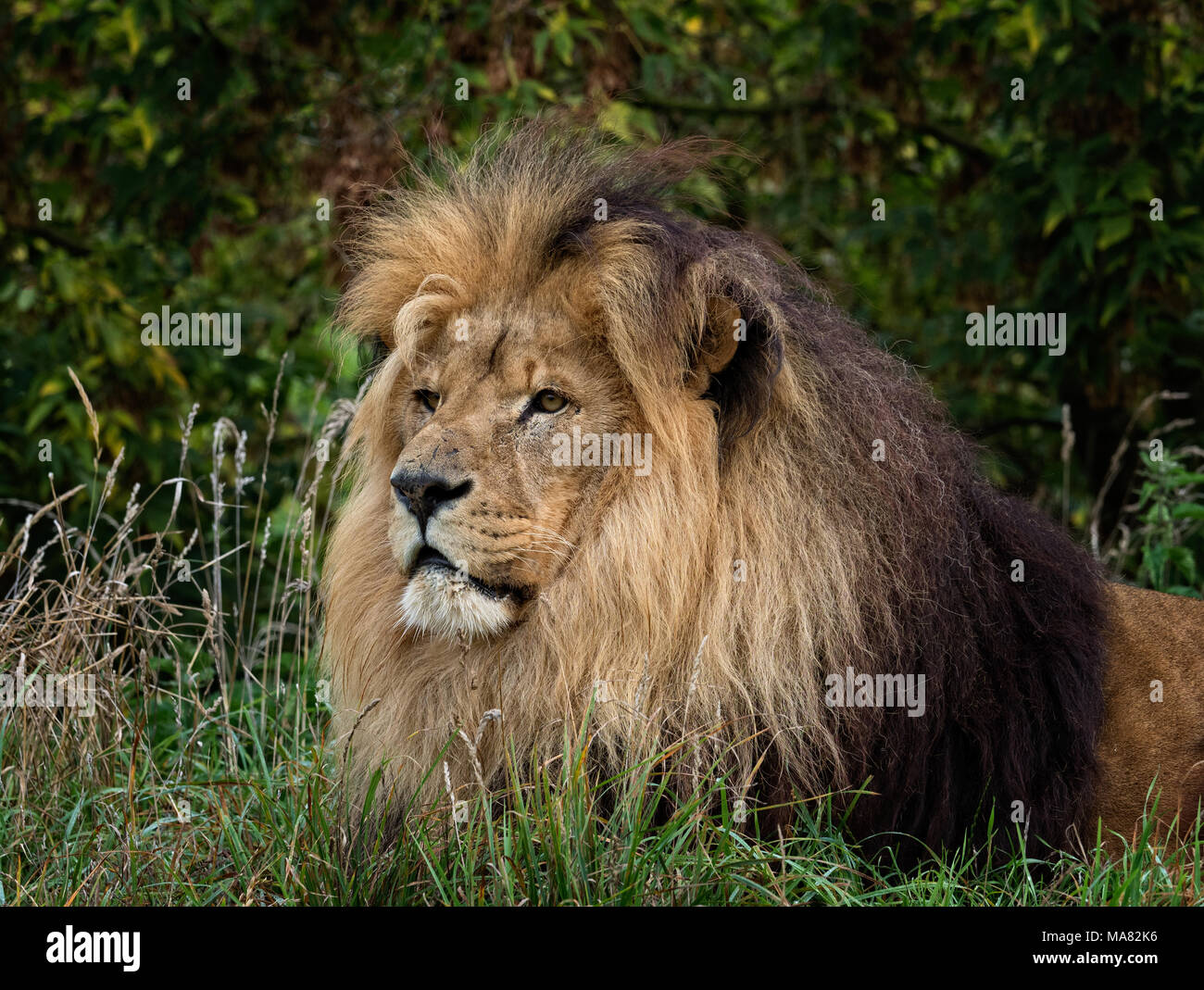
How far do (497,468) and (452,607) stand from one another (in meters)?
0.34

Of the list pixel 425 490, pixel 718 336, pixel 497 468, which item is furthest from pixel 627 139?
pixel 425 490

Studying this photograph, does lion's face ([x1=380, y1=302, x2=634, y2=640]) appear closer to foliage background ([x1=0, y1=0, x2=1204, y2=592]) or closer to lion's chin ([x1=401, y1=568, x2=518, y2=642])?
lion's chin ([x1=401, y1=568, x2=518, y2=642])

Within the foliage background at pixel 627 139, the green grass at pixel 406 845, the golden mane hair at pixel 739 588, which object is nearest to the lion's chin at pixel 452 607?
the golden mane hair at pixel 739 588

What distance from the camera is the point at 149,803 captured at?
3.91 meters

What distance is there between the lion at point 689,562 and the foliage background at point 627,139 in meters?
1.56

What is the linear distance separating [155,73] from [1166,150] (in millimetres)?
4592

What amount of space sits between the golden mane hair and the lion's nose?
0.35 m

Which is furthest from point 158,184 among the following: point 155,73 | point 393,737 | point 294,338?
point 393,737

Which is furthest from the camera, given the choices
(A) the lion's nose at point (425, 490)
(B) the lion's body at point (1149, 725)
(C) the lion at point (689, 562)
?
(B) the lion's body at point (1149, 725)

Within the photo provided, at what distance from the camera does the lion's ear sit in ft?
10.7

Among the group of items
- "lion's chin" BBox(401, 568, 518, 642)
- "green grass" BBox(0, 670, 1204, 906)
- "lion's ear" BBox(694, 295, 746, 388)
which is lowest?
"green grass" BBox(0, 670, 1204, 906)

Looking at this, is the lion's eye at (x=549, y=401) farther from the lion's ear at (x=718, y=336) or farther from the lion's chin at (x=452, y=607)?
the lion's chin at (x=452, y=607)

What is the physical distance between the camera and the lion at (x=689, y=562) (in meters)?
3.16

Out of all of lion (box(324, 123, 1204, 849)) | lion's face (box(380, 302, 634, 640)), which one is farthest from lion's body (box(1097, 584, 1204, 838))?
lion's face (box(380, 302, 634, 640))
